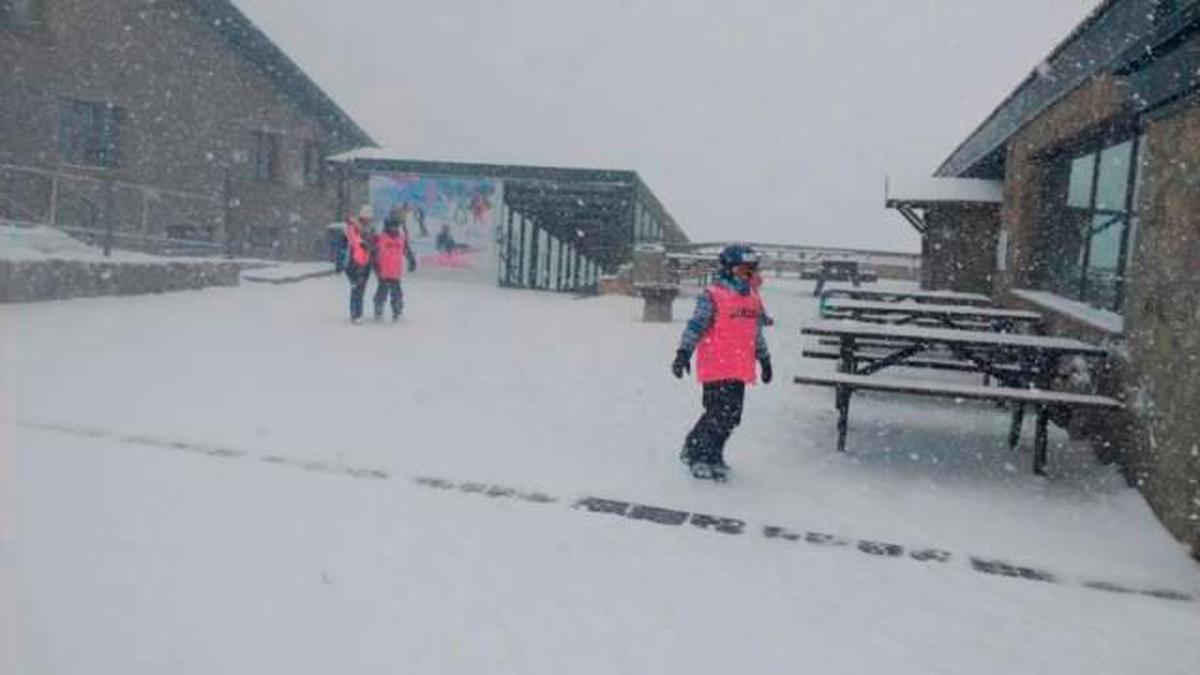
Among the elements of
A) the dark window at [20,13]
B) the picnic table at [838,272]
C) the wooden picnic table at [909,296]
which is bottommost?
the wooden picnic table at [909,296]

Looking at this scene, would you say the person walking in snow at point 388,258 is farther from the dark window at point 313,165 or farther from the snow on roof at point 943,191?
the dark window at point 313,165

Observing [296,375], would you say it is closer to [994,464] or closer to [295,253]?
[994,464]

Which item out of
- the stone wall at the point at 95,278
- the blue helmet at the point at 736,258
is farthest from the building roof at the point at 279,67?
the blue helmet at the point at 736,258

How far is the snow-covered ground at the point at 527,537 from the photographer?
11.4ft

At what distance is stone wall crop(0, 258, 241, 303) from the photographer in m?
12.0

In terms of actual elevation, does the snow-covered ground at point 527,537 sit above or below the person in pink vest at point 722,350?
below

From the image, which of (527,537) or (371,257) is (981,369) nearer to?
(527,537)

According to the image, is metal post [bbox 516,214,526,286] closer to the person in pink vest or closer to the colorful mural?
the colorful mural

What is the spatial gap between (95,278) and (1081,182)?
13.5m

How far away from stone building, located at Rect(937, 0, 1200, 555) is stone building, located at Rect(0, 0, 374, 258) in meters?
13.3

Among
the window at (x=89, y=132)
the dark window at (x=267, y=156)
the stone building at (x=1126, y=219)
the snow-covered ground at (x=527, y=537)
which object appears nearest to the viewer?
the snow-covered ground at (x=527, y=537)

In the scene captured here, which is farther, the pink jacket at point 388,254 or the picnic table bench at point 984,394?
the pink jacket at point 388,254

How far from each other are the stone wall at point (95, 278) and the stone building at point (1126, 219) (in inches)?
512

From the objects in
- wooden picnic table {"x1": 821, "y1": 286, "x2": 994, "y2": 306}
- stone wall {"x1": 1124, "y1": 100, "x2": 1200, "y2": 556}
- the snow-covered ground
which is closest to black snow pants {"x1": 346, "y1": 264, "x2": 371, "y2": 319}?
the snow-covered ground
